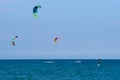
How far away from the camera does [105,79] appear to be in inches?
2849

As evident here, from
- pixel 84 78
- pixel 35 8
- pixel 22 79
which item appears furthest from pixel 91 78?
pixel 35 8

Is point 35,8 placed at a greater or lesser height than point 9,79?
greater

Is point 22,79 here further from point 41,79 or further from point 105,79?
point 105,79

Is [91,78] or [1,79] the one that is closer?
[1,79]

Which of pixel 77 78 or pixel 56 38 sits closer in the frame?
pixel 56 38

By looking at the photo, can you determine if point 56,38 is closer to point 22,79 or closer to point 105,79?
point 22,79

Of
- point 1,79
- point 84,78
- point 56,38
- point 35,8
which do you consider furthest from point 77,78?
point 35,8

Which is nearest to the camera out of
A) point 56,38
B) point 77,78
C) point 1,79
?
point 56,38

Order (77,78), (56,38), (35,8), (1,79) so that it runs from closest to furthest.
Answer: (35,8) < (56,38) < (1,79) < (77,78)

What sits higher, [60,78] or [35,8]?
[35,8]

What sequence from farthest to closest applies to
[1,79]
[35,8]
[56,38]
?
[1,79], [56,38], [35,8]

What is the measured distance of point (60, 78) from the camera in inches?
2825

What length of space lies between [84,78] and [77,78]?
118 cm

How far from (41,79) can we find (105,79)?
9398mm
